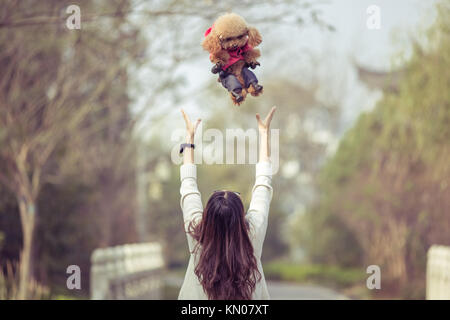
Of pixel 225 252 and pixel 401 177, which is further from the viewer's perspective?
pixel 401 177

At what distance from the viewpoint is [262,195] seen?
2412 millimetres

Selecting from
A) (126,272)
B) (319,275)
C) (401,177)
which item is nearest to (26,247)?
(126,272)

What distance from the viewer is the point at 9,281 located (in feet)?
25.6

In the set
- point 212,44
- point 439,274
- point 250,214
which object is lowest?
point 439,274

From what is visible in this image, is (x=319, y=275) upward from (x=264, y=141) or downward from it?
downward

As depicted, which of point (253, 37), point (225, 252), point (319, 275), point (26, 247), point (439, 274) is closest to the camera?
point (225, 252)

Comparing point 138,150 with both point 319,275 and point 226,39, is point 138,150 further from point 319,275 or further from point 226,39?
point 226,39

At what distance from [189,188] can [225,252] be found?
352 mm

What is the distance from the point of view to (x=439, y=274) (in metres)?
8.96

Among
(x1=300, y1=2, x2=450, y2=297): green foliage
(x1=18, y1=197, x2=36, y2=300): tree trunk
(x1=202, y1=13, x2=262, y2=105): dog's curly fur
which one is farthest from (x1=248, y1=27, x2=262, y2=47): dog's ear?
(x1=300, y1=2, x2=450, y2=297): green foliage

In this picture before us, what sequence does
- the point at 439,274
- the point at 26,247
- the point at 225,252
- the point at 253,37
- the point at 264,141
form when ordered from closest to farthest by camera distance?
the point at 225,252
the point at 264,141
the point at 253,37
the point at 26,247
the point at 439,274

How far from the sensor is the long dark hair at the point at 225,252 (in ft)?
7.31

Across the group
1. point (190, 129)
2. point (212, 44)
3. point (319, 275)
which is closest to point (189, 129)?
point (190, 129)

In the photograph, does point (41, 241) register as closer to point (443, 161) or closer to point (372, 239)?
point (443, 161)
